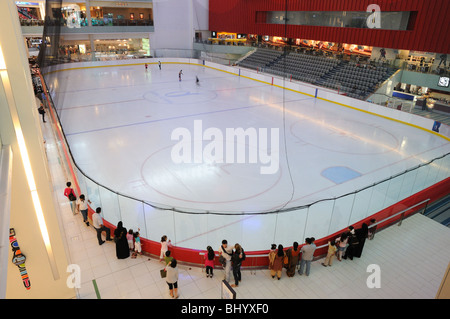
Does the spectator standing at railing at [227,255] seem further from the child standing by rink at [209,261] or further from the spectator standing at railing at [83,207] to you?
the spectator standing at railing at [83,207]

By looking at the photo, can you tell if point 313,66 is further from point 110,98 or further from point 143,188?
point 143,188

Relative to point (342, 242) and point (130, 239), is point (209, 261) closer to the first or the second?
point (130, 239)

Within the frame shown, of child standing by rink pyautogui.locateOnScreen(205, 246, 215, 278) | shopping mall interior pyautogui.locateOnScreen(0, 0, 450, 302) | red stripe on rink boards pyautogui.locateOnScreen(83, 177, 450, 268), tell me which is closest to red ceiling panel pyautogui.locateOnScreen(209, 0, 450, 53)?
shopping mall interior pyautogui.locateOnScreen(0, 0, 450, 302)

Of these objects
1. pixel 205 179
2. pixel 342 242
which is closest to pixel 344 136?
pixel 205 179

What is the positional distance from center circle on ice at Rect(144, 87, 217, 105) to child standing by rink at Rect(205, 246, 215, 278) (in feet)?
54.3

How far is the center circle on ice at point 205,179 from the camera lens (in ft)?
34.6

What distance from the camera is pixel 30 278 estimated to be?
18.5 ft

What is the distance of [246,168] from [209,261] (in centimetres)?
616

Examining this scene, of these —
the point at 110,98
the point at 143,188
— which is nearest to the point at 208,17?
the point at 110,98

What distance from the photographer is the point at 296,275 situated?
710 centimetres

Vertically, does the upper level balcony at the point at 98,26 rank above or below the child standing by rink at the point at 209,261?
above

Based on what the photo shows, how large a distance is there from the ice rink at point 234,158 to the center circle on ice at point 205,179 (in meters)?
0.04

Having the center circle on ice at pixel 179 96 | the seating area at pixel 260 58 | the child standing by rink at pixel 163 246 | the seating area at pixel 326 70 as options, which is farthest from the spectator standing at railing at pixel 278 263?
the seating area at pixel 260 58
